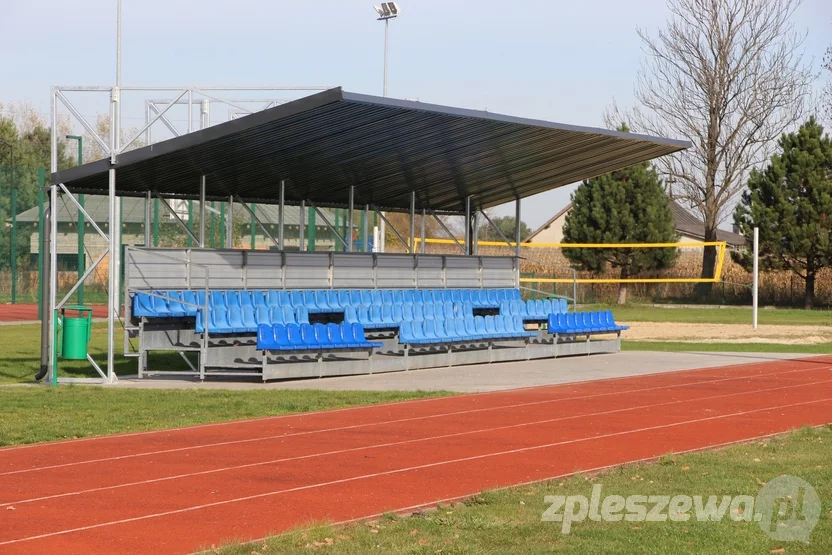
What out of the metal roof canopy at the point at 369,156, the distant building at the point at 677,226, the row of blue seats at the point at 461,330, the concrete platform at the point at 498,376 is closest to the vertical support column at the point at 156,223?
the metal roof canopy at the point at 369,156

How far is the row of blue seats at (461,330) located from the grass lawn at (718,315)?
16.7m

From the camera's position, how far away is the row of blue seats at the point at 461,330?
20609mm

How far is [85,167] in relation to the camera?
18156mm

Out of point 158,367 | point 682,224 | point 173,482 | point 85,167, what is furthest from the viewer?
point 682,224

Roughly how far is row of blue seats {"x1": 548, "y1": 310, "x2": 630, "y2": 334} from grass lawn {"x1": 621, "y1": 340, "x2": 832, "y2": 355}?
1286 millimetres

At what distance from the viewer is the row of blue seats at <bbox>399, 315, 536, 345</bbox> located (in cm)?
2061

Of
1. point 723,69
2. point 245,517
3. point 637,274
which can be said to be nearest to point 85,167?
point 245,517

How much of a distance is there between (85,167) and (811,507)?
13.9m

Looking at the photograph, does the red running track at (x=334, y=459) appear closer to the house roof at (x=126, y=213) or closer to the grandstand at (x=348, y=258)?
the grandstand at (x=348, y=258)

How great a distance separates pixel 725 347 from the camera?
1046 inches

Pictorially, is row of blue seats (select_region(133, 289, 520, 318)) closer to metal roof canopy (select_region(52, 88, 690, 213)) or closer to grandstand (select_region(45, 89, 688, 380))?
grandstand (select_region(45, 89, 688, 380))

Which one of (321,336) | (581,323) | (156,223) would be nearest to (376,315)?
(321,336)

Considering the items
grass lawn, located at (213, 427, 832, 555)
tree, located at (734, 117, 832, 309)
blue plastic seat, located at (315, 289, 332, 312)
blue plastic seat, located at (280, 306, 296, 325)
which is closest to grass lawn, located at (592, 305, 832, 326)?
tree, located at (734, 117, 832, 309)

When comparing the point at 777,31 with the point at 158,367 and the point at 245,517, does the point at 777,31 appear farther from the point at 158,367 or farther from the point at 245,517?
the point at 245,517
